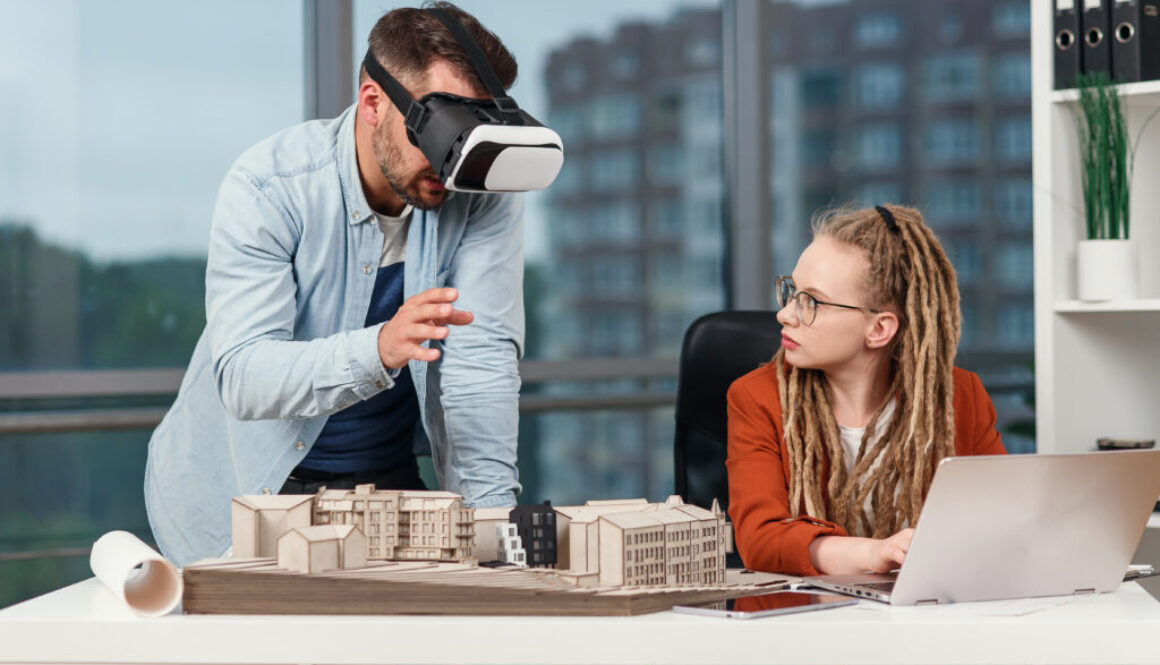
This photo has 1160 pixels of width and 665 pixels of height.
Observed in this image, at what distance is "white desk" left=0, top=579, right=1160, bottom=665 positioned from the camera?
97 cm

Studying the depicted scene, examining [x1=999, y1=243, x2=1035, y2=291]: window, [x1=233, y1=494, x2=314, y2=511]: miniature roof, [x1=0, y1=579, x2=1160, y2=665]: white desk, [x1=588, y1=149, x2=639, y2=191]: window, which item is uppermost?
[x1=588, y1=149, x2=639, y2=191]: window

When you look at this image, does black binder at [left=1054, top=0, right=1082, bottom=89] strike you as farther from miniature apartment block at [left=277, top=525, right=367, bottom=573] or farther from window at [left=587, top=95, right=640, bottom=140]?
miniature apartment block at [left=277, top=525, right=367, bottom=573]

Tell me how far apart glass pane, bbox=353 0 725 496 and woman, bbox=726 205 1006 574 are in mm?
1684

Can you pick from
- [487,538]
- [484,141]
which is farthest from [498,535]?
[484,141]

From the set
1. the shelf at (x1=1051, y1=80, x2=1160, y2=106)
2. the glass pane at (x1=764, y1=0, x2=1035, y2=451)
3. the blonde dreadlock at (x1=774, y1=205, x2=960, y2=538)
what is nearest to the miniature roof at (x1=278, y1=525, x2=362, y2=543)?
the blonde dreadlock at (x1=774, y1=205, x2=960, y2=538)

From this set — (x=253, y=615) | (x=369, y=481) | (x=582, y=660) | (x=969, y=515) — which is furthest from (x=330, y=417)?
(x=969, y=515)

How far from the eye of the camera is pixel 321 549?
1.02 metres

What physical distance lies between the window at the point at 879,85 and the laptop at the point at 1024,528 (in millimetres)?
2512

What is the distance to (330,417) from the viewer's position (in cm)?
185

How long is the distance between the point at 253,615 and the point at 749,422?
0.82 m

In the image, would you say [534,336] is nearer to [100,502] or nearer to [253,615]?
[100,502]

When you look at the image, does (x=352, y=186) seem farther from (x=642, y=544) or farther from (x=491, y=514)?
(x=642, y=544)

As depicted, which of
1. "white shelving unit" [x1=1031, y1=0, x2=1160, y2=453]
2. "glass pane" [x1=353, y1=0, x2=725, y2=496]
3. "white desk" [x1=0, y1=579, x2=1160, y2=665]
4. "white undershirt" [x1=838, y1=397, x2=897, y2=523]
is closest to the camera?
"white desk" [x1=0, y1=579, x2=1160, y2=665]

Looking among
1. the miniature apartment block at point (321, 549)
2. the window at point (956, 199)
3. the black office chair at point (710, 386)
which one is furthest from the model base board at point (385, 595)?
the window at point (956, 199)
